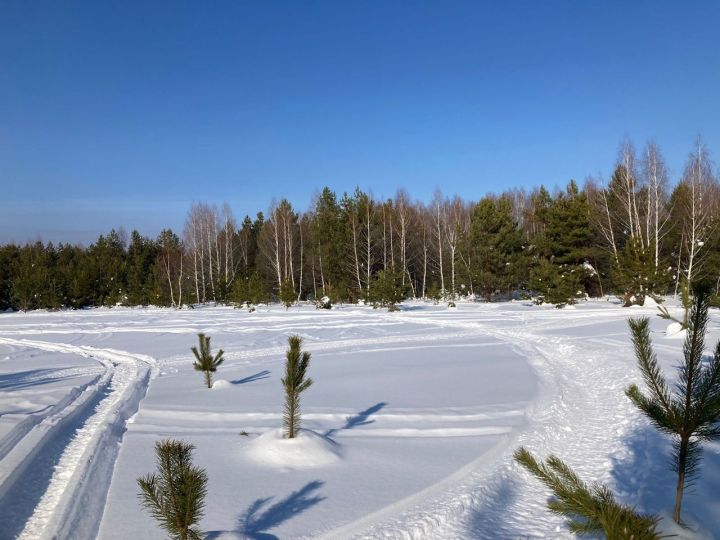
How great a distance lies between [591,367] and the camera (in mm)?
10312

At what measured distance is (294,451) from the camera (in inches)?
215

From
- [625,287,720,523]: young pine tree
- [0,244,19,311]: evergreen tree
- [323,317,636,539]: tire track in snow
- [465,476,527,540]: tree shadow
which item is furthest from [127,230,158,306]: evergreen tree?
[625,287,720,523]: young pine tree

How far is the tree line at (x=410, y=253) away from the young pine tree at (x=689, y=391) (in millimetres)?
20119

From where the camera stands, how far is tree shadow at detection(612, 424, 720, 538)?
158 inches

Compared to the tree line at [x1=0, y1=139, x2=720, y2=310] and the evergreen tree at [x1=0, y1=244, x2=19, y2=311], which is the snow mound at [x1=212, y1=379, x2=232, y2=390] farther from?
the evergreen tree at [x1=0, y1=244, x2=19, y2=311]

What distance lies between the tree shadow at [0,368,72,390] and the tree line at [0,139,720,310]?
18.8 metres

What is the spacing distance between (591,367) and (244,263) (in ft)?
139

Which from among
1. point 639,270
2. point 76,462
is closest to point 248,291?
point 639,270

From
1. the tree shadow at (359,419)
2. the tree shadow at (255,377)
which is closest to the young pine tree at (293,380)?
the tree shadow at (359,419)

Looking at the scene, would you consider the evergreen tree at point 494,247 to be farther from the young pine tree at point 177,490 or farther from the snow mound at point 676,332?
the young pine tree at point 177,490

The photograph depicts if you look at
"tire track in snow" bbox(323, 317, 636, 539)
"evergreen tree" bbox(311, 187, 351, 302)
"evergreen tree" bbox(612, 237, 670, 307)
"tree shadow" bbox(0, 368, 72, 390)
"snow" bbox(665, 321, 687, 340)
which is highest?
"evergreen tree" bbox(311, 187, 351, 302)

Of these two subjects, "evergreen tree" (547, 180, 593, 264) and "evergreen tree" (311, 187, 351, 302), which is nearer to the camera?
"evergreen tree" (547, 180, 593, 264)

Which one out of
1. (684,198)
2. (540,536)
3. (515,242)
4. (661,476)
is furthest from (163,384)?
(684,198)

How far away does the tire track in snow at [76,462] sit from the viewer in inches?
160
